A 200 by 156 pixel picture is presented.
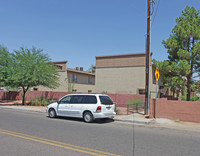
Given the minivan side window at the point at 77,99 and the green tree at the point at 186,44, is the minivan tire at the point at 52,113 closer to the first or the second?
the minivan side window at the point at 77,99

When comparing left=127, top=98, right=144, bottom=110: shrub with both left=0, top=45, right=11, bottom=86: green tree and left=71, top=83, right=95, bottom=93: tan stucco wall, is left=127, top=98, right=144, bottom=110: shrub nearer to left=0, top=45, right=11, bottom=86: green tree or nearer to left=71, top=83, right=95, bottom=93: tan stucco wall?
left=0, top=45, right=11, bottom=86: green tree

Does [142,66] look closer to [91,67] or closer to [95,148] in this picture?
[95,148]

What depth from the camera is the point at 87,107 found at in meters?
11.7

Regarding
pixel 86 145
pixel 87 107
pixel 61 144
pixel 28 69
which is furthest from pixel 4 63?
pixel 86 145

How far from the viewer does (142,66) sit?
83.8 feet

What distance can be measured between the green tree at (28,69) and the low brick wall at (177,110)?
13616mm

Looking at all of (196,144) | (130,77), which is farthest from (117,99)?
(196,144)

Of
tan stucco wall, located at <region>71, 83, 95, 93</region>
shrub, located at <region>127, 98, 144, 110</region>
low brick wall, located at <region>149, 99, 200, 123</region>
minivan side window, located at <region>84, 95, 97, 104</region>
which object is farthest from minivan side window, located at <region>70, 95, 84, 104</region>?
tan stucco wall, located at <region>71, 83, 95, 93</region>

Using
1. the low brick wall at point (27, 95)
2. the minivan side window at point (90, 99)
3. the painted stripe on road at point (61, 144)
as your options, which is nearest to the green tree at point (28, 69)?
the low brick wall at point (27, 95)

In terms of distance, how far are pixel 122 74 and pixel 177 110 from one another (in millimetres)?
14983

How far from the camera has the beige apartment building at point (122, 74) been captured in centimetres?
2562

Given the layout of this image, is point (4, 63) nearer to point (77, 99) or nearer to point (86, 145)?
point (77, 99)

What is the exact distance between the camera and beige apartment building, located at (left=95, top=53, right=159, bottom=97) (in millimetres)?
25625

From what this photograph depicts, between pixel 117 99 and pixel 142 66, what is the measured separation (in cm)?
622
